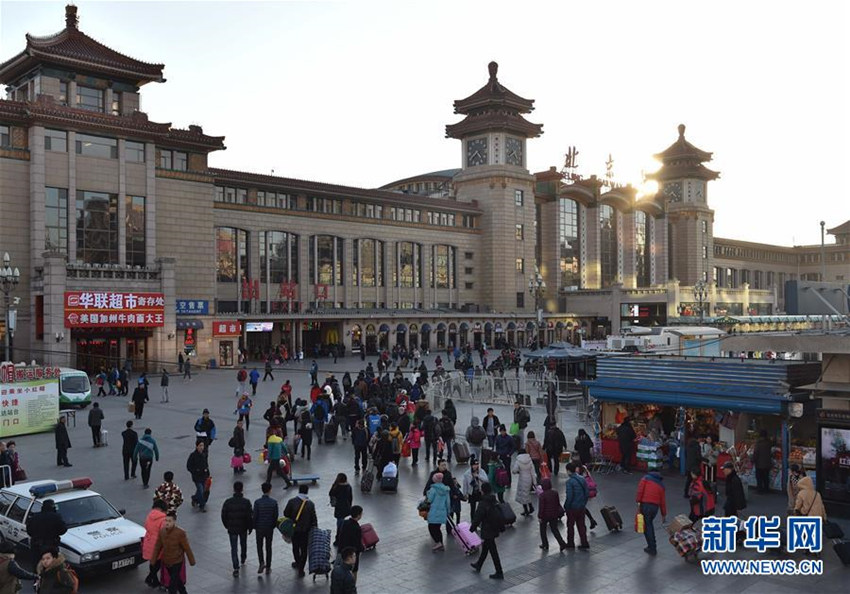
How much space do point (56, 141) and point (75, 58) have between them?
587cm

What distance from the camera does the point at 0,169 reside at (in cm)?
4453

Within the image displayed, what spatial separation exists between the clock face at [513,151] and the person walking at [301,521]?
74.4m

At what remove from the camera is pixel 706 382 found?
59.8 ft

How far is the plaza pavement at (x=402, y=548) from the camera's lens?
450 inches

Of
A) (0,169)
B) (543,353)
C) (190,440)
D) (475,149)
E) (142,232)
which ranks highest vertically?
(475,149)

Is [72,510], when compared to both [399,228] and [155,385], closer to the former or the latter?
[155,385]

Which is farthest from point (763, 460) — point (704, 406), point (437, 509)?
point (437, 509)

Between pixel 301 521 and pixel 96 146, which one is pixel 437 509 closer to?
pixel 301 521

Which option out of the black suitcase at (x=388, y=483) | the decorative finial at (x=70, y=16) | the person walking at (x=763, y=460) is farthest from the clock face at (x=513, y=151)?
the black suitcase at (x=388, y=483)

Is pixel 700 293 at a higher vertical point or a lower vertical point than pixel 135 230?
lower

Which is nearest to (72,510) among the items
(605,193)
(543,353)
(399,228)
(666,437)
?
(666,437)

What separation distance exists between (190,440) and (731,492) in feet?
56.0

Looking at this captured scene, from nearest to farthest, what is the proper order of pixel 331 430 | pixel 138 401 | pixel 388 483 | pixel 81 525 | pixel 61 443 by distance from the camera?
pixel 81 525 → pixel 388 483 → pixel 61 443 → pixel 331 430 → pixel 138 401

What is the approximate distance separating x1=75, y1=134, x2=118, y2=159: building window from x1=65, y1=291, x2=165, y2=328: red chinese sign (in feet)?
31.2
